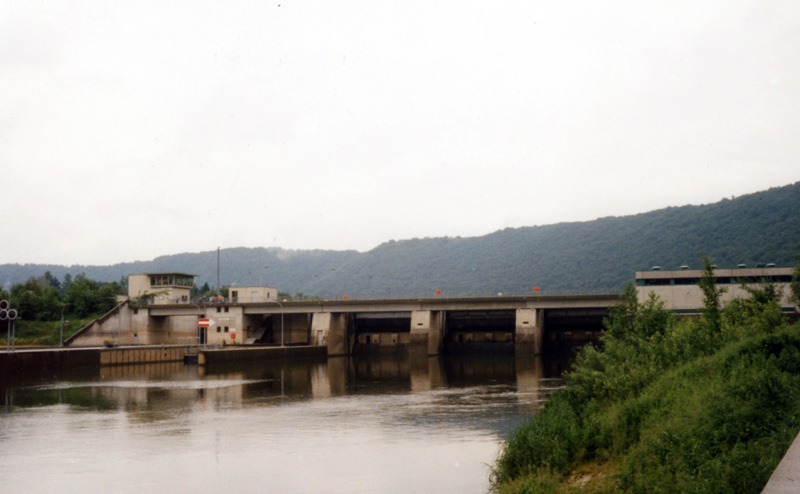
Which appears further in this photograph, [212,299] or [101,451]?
[212,299]

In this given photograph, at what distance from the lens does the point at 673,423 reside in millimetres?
16562

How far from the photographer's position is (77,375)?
208 feet

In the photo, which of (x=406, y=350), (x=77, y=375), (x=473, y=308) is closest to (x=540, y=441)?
(x=77, y=375)

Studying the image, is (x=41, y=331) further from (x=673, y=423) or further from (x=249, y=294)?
(x=673, y=423)

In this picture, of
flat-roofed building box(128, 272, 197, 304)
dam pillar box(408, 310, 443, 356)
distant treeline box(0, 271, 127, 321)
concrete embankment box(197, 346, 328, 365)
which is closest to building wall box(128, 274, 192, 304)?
flat-roofed building box(128, 272, 197, 304)

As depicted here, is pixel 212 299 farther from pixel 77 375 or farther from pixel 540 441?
pixel 540 441

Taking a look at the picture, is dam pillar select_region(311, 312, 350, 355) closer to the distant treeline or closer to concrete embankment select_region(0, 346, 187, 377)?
concrete embankment select_region(0, 346, 187, 377)

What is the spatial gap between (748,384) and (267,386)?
4018cm

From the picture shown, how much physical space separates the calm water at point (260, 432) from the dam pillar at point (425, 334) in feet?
101

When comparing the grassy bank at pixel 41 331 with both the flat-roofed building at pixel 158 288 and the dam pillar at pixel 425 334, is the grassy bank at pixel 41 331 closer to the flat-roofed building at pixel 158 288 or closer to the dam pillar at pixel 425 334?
the flat-roofed building at pixel 158 288

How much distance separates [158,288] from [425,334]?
39.6 meters

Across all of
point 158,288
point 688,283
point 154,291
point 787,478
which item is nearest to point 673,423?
point 787,478

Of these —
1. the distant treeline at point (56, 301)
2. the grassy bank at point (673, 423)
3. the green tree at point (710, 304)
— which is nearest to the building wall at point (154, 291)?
the distant treeline at point (56, 301)

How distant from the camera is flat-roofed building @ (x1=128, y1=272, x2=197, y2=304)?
10131 centimetres
